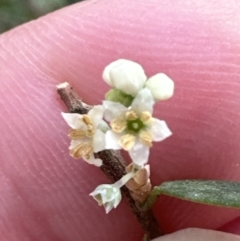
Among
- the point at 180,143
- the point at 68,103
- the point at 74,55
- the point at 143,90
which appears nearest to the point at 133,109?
the point at 143,90

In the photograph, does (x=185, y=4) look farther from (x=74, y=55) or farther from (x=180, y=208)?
(x=180, y=208)

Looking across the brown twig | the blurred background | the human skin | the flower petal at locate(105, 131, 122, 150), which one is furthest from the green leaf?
the blurred background

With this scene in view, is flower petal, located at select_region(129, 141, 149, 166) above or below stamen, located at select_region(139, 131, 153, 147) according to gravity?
below

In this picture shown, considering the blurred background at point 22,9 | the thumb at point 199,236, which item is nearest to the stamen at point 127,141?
the thumb at point 199,236

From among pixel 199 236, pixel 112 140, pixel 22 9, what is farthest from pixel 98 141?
pixel 22 9

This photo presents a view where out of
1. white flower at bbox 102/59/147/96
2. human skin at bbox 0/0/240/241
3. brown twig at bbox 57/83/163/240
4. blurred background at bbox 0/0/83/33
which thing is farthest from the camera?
blurred background at bbox 0/0/83/33

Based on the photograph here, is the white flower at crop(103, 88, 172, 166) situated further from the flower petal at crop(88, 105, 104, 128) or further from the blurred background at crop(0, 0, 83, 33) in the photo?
the blurred background at crop(0, 0, 83, 33)

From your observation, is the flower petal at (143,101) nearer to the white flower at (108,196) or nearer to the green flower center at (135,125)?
the green flower center at (135,125)

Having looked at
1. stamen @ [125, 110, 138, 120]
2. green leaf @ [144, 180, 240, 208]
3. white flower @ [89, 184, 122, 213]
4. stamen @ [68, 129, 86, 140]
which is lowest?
green leaf @ [144, 180, 240, 208]
